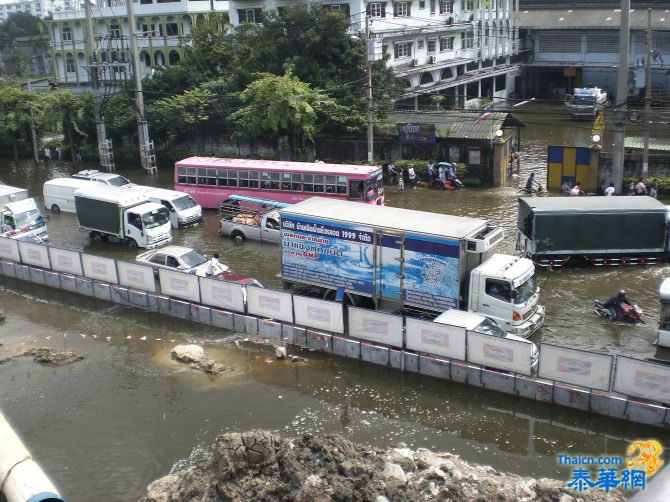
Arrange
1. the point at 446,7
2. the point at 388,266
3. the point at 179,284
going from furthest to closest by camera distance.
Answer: the point at 446,7
the point at 179,284
the point at 388,266

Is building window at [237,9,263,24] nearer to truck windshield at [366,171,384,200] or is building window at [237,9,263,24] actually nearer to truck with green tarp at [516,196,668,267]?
truck windshield at [366,171,384,200]

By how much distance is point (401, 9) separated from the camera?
53.0 metres

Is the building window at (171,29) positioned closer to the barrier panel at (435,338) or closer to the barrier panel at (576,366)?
the barrier panel at (435,338)

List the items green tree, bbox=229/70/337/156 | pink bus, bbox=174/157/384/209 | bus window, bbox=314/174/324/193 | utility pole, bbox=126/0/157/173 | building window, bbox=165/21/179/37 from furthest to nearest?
building window, bbox=165/21/179/37
utility pole, bbox=126/0/157/173
green tree, bbox=229/70/337/156
bus window, bbox=314/174/324/193
pink bus, bbox=174/157/384/209

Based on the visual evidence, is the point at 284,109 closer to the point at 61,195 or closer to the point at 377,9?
the point at 61,195

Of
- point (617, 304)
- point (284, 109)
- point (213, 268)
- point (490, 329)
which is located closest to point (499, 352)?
point (490, 329)

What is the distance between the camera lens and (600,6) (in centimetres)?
6656

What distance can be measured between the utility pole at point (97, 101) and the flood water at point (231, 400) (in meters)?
23.9

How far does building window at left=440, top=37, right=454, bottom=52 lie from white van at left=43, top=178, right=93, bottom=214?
34.1 m

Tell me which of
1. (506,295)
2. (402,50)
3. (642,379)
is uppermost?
(402,50)

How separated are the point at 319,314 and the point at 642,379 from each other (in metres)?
8.34

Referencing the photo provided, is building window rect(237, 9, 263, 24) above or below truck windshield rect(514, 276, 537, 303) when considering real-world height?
above

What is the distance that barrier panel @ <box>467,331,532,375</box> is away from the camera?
1648cm

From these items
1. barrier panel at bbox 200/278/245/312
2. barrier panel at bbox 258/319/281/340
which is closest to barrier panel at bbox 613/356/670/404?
barrier panel at bbox 258/319/281/340
